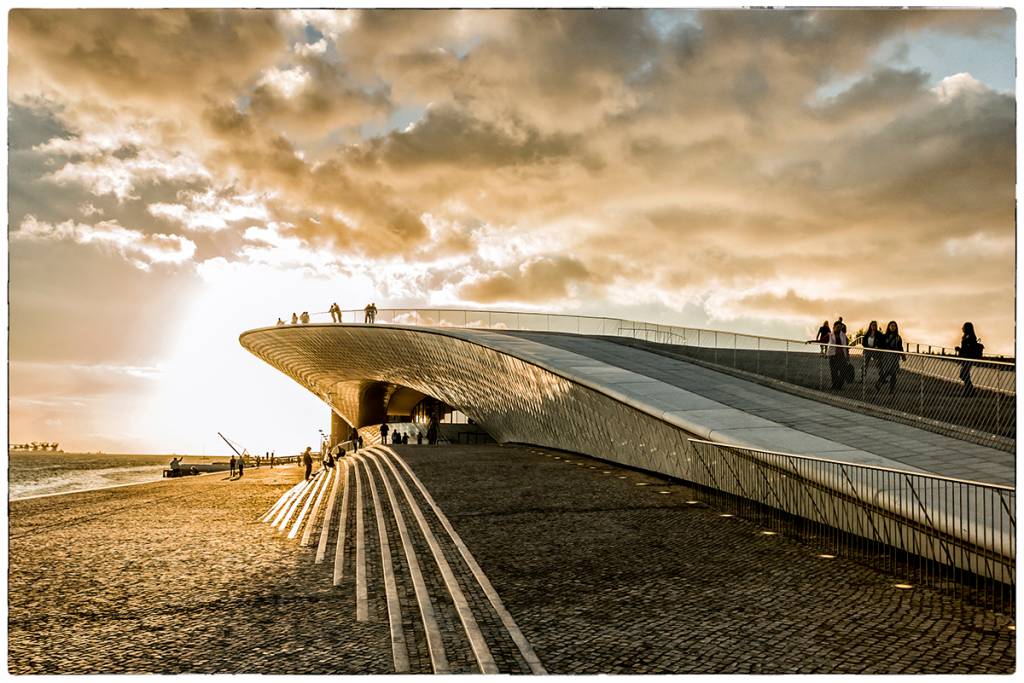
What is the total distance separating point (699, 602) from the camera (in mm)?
6246

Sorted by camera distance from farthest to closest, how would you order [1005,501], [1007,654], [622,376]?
[622,376], [1005,501], [1007,654]

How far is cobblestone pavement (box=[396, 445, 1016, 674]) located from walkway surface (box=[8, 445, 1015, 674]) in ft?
0.08

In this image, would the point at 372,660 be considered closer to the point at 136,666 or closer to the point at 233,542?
the point at 136,666

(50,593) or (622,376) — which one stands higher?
(622,376)

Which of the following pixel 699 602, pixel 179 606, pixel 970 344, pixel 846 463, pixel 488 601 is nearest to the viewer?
pixel 699 602

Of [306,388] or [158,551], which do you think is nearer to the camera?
[158,551]

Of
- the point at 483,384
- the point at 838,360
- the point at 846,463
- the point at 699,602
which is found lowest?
the point at 699,602

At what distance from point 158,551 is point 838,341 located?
604 inches

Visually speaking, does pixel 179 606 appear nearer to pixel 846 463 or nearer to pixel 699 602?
pixel 699 602

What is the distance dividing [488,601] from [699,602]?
1.96 meters

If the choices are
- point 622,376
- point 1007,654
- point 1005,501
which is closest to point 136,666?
point 1007,654

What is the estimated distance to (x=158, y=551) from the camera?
363 inches

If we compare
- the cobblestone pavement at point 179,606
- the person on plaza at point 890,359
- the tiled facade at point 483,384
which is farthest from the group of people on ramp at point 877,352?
the cobblestone pavement at point 179,606

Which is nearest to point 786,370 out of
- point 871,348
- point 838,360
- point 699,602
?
point 838,360
